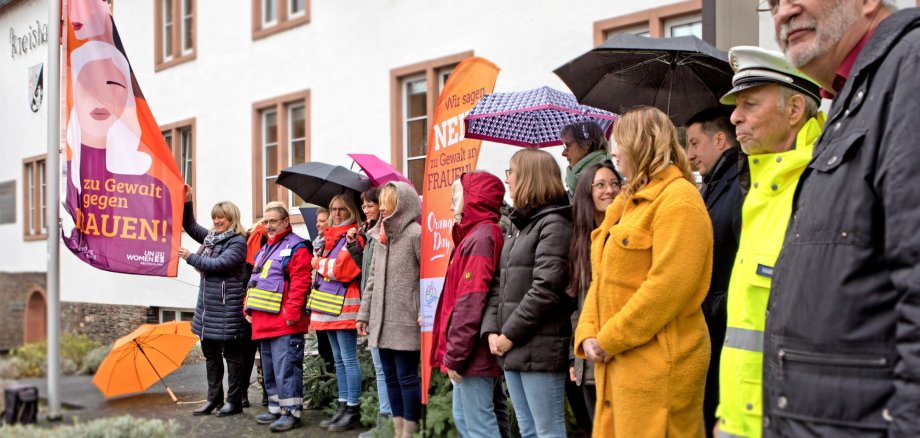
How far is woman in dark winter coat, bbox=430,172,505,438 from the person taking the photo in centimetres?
443

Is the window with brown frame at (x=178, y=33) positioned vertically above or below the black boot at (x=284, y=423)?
above

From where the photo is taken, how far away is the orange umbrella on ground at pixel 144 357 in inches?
108

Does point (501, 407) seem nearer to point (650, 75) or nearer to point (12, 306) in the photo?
point (650, 75)

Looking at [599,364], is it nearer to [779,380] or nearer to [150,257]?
[779,380]

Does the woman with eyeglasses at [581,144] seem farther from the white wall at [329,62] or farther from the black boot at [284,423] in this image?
the black boot at [284,423]

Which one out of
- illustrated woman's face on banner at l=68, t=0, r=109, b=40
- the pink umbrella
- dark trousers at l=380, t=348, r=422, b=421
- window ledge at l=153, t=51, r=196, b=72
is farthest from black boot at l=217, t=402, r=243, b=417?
window ledge at l=153, t=51, r=196, b=72

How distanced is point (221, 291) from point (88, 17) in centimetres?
433

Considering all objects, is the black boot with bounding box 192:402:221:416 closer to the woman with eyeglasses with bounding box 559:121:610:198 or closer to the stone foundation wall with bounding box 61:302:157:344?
the stone foundation wall with bounding box 61:302:157:344

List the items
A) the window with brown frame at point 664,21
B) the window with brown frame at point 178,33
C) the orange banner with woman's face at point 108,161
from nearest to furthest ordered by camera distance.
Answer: the orange banner with woman's face at point 108,161
the window with brown frame at point 664,21
the window with brown frame at point 178,33

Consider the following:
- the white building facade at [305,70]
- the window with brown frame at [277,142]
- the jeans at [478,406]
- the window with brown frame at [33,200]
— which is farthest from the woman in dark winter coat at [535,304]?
the window with brown frame at [277,142]

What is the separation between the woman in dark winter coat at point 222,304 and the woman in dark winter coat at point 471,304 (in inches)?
128

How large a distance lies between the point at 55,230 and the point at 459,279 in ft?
7.80

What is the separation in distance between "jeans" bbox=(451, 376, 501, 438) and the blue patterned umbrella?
159cm

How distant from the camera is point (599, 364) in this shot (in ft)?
10.5
